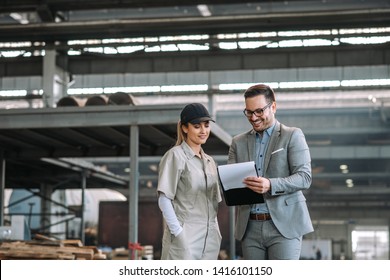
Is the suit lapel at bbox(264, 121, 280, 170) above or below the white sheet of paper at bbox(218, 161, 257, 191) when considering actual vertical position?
above

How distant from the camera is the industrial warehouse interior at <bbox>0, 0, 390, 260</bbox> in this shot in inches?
540

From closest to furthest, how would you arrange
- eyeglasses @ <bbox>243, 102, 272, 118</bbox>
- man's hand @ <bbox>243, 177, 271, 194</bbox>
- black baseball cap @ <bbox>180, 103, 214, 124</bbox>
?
man's hand @ <bbox>243, 177, 271, 194</bbox> → eyeglasses @ <bbox>243, 102, 272, 118</bbox> → black baseball cap @ <bbox>180, 103, 214, 124</bbox>

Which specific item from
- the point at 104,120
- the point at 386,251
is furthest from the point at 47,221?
the point at 386,251

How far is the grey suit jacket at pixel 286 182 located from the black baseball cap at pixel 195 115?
0.41 m

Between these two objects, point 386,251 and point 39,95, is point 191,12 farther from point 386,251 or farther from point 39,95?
point 386,251

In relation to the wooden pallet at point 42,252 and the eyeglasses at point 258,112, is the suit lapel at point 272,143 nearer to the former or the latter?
the eyeglasses at point 258,112

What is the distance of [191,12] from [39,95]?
5.26 m

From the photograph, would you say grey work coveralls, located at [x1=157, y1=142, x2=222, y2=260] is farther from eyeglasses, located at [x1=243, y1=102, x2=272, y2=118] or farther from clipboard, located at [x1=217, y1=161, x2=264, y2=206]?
eyeglasses, located at [x1=243, y1=102, x2=272, y2=118]

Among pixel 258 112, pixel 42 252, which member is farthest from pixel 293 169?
pixel 42 252

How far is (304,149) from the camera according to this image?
3.88 meters

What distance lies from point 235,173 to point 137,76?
1831 cm

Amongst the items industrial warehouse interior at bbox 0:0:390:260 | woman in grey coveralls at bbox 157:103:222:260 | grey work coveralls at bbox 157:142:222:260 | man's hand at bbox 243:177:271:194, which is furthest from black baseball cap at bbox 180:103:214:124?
industrial warehouse interior at bbox 0:0:390:260

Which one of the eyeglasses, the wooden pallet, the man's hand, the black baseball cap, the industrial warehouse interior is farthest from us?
the industrial warehouse interior

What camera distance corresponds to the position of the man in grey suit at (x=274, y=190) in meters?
3.77
